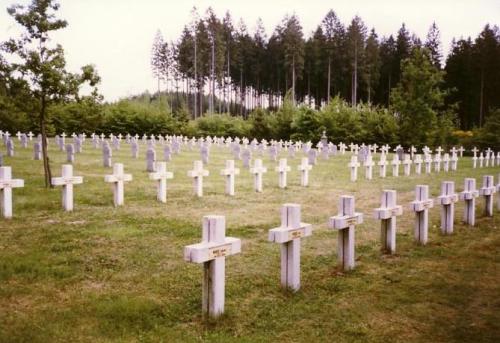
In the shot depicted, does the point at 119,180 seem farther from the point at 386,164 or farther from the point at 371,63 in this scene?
the point at 371,63

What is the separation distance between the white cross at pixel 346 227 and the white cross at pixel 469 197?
13.5ft

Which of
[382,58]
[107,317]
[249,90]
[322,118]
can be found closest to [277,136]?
[322,118]

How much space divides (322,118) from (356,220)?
37.9 meters

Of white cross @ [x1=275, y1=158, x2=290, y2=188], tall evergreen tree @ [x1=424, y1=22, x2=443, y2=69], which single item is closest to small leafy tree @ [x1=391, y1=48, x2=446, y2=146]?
white cross @ [x1=275, y1=158, x2=290, y2=188]

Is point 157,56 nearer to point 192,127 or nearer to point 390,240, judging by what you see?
point 192,127

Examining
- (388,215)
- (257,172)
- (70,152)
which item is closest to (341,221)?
(388,215)

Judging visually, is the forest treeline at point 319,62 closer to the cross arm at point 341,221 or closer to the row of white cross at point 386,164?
the row of white cross at point 386,164

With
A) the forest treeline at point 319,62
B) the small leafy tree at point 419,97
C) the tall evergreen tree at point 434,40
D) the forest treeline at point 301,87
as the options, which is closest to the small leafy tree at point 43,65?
the forest treeline at point 301,87

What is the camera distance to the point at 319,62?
68.9 meters

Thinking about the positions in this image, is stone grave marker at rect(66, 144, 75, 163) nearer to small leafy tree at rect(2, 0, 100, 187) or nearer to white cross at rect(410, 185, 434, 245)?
small leafy tree at rect(2, 0, 100, 187)

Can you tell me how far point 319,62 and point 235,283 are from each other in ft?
214

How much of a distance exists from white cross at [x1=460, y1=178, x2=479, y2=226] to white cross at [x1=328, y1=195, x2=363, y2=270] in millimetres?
4127

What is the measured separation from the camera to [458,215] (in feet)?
37.8

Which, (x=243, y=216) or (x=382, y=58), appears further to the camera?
(x=382, y=58)
